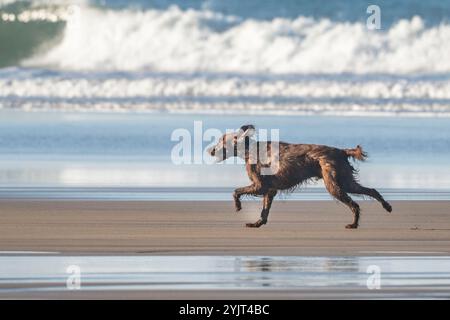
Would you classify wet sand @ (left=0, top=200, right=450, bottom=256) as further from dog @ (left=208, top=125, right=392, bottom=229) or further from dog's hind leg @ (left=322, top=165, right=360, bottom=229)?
dog @ (left=208, top=125, right=392, bottom=229)

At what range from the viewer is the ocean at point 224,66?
131ft

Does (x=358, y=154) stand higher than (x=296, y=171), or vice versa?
(x=358, y=154)

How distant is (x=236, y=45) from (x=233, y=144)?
2963 centimetres

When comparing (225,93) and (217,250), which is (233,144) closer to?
(217,250)

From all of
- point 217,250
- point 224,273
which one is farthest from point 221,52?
point 224,273

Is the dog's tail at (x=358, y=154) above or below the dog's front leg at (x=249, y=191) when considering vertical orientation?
above

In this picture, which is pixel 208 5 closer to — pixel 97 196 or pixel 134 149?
pixel 134 149

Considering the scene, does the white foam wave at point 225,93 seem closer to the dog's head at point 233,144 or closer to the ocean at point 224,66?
the ocean at point 224,66

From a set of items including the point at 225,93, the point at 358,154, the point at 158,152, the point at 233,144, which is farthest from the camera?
the point at 225,93

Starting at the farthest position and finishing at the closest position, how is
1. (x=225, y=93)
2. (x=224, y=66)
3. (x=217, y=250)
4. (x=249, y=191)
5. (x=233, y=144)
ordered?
(x=224, y=66) < (x=225, y=93) < (x=233, y=144) < (x=249, y=191) < (x=217, y=250)

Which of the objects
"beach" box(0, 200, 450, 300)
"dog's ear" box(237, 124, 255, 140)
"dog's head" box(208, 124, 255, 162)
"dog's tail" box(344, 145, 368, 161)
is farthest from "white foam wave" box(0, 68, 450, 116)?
"dog's tail" box(344, 145, 368, 161)

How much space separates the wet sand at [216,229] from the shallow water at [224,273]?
1.63 ft

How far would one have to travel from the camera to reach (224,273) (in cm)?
1291

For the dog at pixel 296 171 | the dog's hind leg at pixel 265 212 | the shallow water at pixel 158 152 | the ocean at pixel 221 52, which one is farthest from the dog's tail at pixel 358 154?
the ocean at pixel 221 52
